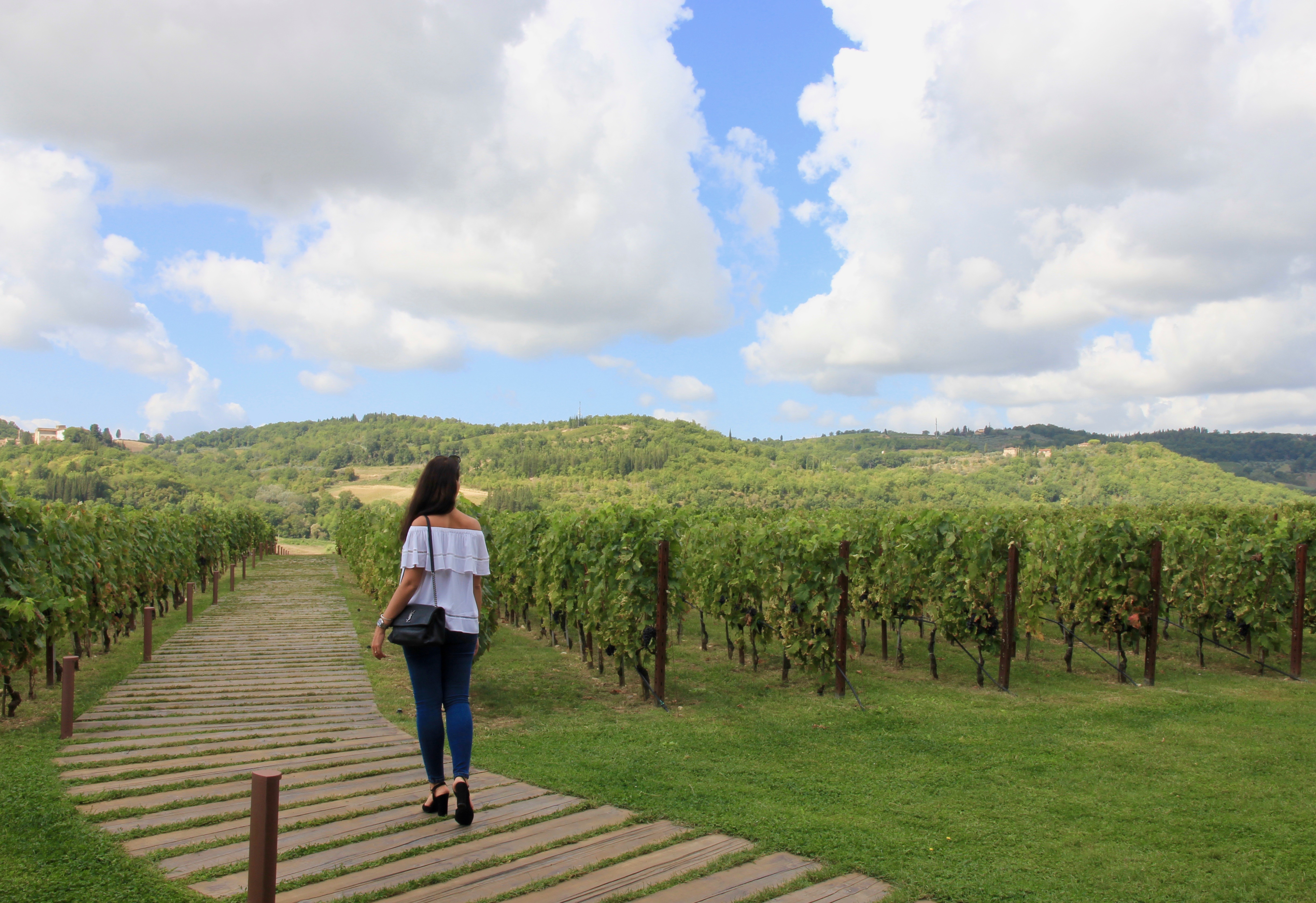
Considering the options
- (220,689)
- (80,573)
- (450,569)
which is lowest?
(220,689)

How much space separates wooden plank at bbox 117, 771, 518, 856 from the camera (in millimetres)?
3396

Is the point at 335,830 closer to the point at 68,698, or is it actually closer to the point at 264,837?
the point at 264,837

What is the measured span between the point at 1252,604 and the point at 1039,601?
283cm

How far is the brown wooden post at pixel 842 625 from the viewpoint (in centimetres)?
793

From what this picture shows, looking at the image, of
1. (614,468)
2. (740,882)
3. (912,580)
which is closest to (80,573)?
(740,882)

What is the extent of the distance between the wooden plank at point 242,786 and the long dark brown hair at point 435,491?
146 cm

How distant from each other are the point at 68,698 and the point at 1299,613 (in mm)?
13384

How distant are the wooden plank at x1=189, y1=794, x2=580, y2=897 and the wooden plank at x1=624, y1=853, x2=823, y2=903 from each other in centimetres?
102

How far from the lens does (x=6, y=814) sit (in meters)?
3.65

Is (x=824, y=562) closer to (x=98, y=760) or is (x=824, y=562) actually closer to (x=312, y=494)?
(x=98, y=760)

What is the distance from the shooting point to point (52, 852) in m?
3.27

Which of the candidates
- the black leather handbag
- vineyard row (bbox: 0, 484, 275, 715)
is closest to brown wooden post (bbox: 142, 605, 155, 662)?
vineyard row (bbox: 0, 484, 275, 715)

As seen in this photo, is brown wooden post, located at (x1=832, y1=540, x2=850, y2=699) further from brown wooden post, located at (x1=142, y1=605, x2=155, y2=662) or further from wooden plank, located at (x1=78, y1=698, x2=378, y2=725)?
brown wooden post, located at (x1=142, y1=605, x2=155, y2=662)

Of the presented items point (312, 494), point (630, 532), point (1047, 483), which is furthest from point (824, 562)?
point (312, 494)
